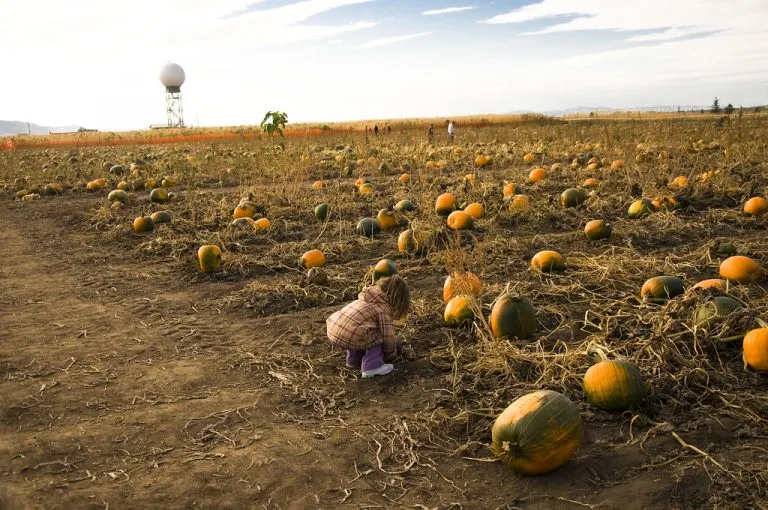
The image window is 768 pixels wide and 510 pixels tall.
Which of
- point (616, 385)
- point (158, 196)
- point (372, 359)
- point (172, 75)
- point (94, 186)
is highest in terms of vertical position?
point (172, 75)

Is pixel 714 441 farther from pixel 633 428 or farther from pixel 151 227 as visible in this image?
pixel 151 227

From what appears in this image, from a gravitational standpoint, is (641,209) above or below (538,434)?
above

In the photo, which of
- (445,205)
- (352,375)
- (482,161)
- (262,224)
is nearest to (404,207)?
(445,205)

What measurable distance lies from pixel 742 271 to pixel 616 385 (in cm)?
298

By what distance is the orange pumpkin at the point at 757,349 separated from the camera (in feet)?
13.1

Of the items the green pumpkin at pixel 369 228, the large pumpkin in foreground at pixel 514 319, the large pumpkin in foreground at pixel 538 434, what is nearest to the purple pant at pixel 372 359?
the large pumpkin in foreground at pixel 514 319

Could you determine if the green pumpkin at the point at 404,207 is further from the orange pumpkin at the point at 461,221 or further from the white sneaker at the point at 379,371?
the white sneaker at the point at 379,371

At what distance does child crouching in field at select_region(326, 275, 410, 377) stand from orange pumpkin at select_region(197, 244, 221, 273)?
135 inches

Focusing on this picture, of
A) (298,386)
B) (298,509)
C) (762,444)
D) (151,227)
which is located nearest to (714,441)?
(762,444)

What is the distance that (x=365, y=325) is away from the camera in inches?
182

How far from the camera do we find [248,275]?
7.63 meters

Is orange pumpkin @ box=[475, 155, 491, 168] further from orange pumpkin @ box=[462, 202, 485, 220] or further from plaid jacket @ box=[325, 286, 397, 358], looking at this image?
plaid jacket @ box=[325, 286, 397, 358]

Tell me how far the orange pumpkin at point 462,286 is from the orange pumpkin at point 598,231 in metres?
3.04

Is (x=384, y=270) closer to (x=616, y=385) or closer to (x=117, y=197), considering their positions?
(x=616, y=385)
